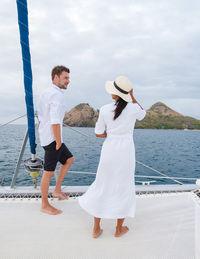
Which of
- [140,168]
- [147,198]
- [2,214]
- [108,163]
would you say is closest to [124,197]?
[108,163]

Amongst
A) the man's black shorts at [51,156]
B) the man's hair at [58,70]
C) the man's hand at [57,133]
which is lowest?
the man's black shorts at [51,156]

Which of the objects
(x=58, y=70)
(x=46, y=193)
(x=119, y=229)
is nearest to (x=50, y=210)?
(x=46, y=193)

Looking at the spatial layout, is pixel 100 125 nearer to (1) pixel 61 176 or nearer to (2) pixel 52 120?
(2) pixel 52 120

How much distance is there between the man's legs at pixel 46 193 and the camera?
2.00 m

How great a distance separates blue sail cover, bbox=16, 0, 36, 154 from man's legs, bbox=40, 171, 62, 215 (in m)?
0.39

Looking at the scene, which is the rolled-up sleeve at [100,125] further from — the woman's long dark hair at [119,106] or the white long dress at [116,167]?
the woman's long dark hair at [119,106]

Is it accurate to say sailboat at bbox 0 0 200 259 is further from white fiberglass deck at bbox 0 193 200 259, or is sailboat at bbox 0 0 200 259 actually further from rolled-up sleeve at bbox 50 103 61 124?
rolled-up sleeve at bbox 50 103 61 124

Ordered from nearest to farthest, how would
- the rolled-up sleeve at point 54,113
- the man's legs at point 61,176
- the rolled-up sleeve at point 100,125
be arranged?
the rolled-up sleeve at point 100,125 < the rolled-up sleeve at point 54,113 < the man's legs at point 61,176

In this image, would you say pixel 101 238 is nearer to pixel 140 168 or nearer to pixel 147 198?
pixel 147 198

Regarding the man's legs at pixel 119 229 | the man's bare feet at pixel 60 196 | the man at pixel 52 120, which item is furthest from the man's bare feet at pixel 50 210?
the man's legs at pixel 119 229

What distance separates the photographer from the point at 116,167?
1607 mm

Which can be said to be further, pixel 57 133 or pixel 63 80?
pixel 63 80

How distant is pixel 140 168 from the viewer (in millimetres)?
10344

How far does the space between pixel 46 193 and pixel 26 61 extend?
1.32 m
